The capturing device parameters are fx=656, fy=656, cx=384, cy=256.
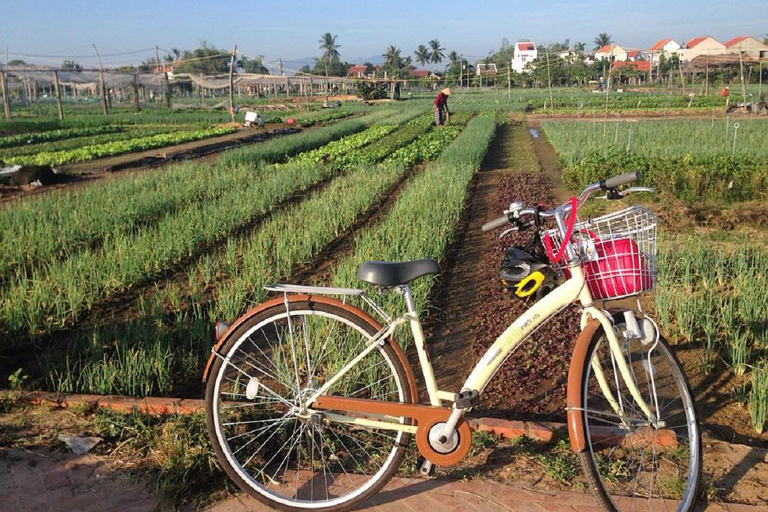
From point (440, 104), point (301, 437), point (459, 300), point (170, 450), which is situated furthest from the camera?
point (440, 104)

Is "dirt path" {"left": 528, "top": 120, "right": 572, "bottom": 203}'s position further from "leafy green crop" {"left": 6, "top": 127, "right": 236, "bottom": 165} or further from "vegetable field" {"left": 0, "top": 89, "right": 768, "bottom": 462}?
"leafy green crop" {"left": 6, "top": 127, "right": 236, "bottom": 165}

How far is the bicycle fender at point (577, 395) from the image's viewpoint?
6.69ft

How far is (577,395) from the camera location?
2049 mm

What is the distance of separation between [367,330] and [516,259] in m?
0.56

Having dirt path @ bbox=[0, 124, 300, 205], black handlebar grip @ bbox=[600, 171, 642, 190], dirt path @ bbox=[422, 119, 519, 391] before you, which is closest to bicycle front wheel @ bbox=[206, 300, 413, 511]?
dirt path @ bbox=[422, 119, 519, 391]

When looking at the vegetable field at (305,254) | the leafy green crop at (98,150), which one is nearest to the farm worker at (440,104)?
the leafy green crop at (98,150)

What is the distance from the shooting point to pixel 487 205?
8.56 meters

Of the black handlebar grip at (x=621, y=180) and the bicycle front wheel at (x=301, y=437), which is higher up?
the black handlebar grip at (x=621, y=180)

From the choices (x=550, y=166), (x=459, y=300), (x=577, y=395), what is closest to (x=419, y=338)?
(x=577, y=395)

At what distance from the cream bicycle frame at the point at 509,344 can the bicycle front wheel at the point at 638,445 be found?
1.0 inches

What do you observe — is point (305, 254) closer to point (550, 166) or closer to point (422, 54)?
point (550, 166)

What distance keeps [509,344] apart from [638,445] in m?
0.77

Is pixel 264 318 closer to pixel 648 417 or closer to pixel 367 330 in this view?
pixel 367 330

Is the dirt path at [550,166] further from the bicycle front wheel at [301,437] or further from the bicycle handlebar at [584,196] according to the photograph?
the bicycle handlebar at [584,196]
